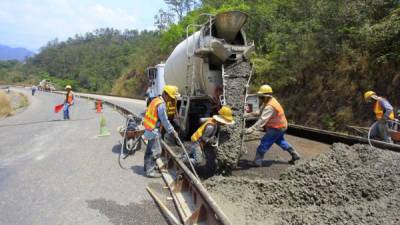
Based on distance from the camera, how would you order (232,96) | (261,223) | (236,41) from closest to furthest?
(261,223)
(232,96)
(236,41)

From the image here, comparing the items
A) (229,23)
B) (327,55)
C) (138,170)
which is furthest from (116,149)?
(327,55)

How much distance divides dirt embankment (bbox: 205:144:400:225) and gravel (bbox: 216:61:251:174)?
0.65 m


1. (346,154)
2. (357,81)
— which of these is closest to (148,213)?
(346,154)

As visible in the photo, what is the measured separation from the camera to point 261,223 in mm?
4230

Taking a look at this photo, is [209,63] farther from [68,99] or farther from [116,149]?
[68,99]

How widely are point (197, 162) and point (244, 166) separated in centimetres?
126

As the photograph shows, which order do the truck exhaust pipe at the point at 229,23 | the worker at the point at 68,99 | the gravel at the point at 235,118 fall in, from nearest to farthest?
the gravel at the point at 235,118
the truck exhaust pipe at the point at 229,23
the worker at the point at 68,99

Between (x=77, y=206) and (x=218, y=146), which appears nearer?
(x=77, y=206)

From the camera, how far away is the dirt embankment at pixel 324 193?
13.0 ft

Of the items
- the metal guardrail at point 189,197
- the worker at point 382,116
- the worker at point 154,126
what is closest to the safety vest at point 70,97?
the metal guardrail at point 189,197

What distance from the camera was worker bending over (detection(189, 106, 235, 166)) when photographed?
6.16 metres

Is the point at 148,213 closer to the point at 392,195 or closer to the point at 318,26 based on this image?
the point at 392,195

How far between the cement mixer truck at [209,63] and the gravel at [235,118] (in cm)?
4

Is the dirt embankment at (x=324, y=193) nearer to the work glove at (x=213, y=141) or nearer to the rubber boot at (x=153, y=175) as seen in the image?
the work glove at (x=213, y=141)
